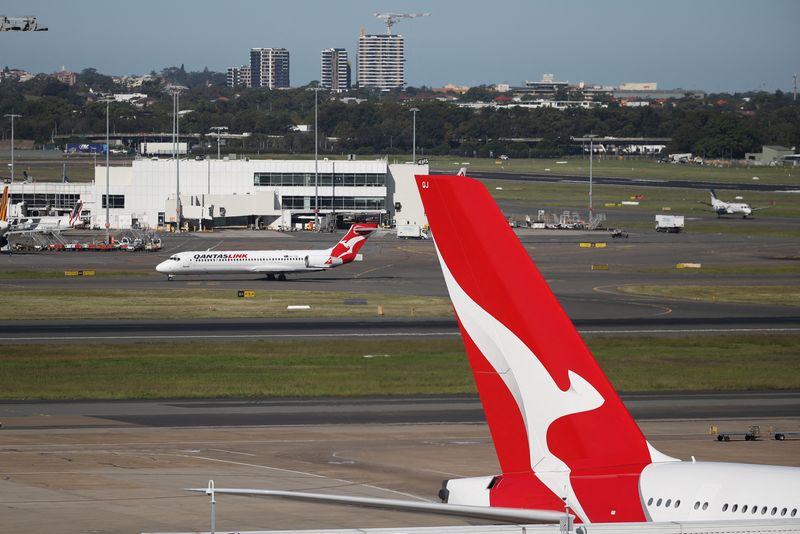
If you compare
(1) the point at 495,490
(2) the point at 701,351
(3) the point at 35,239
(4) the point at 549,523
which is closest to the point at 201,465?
(1) the point at 495,490

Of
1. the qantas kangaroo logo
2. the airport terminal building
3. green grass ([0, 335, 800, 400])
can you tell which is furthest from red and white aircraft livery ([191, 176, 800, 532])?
the airport terminal building

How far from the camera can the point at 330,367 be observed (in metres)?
50.4

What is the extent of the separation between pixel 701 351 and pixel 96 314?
3582cm

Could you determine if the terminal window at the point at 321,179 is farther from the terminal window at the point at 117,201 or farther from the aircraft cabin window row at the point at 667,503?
the aircraft cabin window row at the point at 667,503

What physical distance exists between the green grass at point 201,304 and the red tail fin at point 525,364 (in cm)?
5393

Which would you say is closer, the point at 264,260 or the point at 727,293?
the point at 727,293

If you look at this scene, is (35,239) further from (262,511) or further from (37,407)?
(262,511)

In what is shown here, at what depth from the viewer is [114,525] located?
22.9 metres

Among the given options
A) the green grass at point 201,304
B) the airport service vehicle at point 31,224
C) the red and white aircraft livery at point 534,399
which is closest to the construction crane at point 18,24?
the airport service vehicle at point 31,224

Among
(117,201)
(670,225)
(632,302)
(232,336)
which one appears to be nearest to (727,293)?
(632,302)

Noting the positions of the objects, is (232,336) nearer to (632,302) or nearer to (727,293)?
(632,302)

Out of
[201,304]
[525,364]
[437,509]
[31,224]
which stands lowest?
[201,304]

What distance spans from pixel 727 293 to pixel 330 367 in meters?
39.5

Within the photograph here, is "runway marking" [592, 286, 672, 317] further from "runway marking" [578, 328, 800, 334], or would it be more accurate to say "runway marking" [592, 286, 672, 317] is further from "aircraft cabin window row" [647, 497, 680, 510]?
"aircraft cabin window row" [647, 497, 680, 510]
